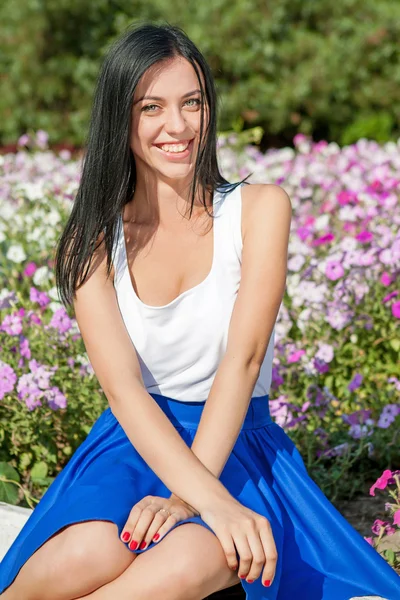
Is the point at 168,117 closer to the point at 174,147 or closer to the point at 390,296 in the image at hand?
the point at 174,147

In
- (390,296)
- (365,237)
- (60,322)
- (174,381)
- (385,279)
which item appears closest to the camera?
(174,381)

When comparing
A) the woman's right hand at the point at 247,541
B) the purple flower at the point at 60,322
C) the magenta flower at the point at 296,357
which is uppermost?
the purple flower at the point at 60,322

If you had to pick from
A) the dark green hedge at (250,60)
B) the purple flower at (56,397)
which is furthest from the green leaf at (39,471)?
the dark green hedge at (250,60)

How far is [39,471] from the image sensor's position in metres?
2.78

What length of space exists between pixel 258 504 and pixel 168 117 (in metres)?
0.83

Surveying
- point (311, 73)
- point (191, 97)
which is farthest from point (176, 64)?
point (311, 73)

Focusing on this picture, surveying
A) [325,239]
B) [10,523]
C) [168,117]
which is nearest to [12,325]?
[10,523]

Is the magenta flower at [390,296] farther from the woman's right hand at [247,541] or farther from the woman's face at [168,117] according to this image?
the woman's right hand at [247,541]

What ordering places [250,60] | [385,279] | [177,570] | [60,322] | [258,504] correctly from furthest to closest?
1. [250,60]
2. [385,279]
3. [60,322]
4. [258,504]
5. [177,570]

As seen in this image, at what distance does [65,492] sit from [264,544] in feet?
1.51

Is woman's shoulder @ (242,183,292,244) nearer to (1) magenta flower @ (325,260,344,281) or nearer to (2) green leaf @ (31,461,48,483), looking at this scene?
(2) green leaf @ (31,461,48,483)

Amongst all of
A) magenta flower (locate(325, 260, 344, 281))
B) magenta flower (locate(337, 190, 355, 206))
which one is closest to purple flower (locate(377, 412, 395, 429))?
magenta flower (locate(325, 260, 344, 281))

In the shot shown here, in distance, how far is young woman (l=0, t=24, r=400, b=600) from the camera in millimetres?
1742

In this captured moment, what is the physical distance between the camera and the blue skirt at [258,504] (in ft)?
6.04
